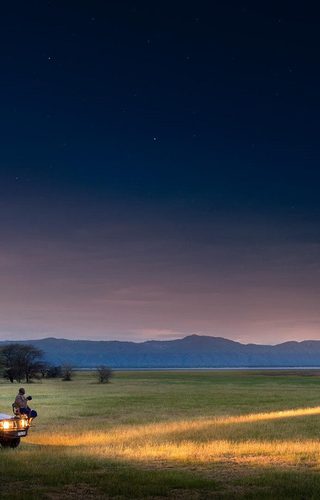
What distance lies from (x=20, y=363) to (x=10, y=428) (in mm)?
132433

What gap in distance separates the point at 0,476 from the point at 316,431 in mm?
20190

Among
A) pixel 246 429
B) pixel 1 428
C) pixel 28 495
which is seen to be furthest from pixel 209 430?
pixel 28 495

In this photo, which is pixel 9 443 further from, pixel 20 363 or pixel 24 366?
pixel 24 366

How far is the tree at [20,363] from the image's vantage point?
152 m

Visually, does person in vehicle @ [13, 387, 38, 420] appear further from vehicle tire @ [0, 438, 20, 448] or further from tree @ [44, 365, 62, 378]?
tree @ [44, 365, 62, 378]

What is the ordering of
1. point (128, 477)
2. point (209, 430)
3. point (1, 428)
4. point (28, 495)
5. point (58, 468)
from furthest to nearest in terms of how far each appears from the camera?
1. point (209, 430)
2. point (1, 428)
3. point (58, 468)
4. point (128, 477)
5. point (28, 495)

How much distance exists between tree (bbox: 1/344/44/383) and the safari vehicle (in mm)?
124422

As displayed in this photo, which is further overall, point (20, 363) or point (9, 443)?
point (20, 363)

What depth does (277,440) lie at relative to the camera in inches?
1214

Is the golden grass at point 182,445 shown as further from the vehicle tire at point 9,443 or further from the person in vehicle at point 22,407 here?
the vehicle tire at point 9,443

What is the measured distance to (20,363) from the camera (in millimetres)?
155250

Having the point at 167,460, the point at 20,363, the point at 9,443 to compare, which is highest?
the point at 20,363

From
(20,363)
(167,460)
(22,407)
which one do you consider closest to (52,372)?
(20,363)

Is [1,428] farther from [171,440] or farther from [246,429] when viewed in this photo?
[246,429]
